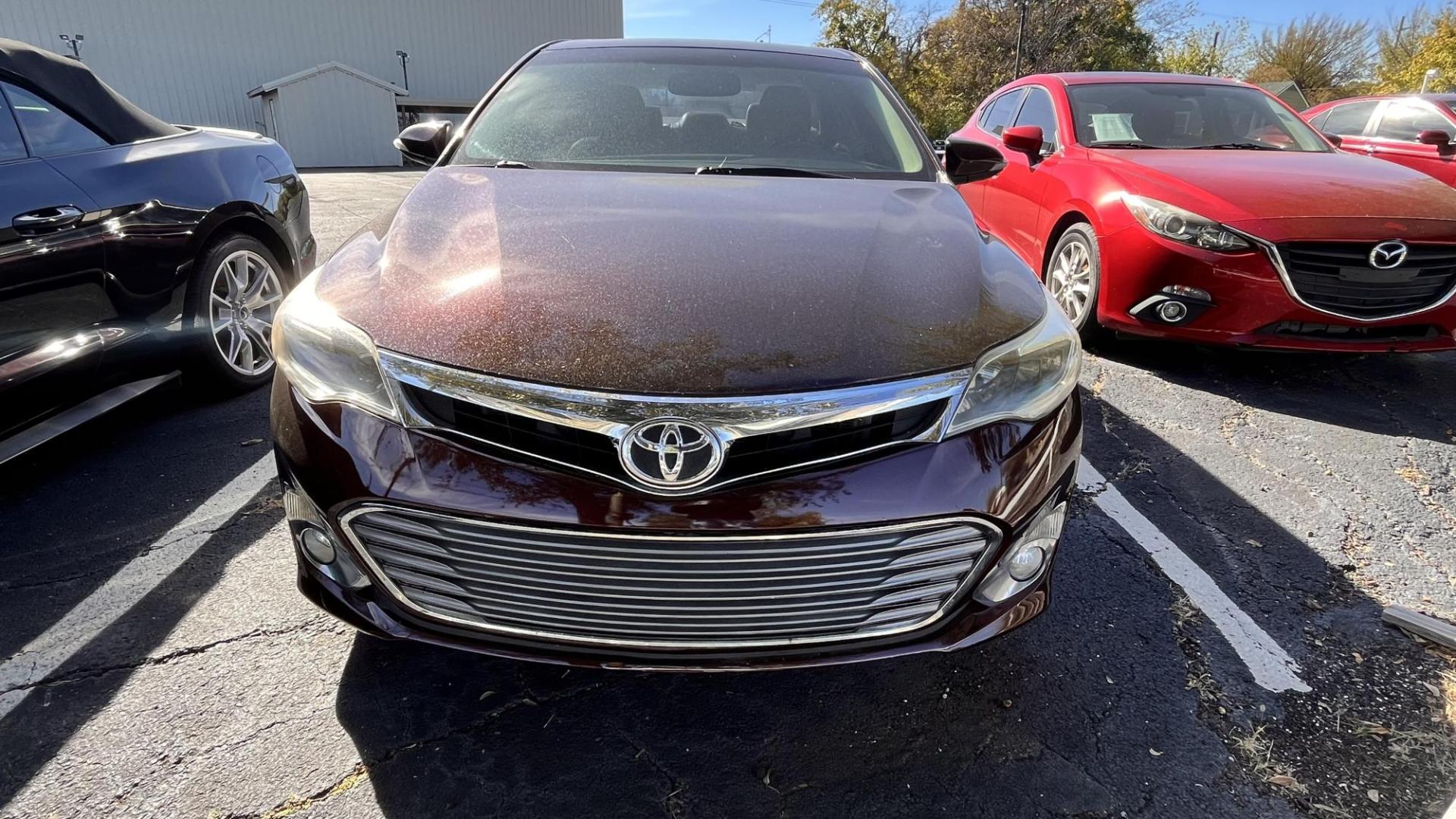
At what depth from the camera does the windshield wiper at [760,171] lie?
99.3 inches

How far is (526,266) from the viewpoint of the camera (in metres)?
1.78

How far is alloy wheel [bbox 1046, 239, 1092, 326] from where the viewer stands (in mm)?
4363

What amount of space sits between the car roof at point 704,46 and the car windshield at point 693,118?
6cm

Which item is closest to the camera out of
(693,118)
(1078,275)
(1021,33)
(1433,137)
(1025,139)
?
(693,118)

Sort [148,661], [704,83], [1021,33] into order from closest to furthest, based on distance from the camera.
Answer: [148,661] < [704,83] < [1021,33]

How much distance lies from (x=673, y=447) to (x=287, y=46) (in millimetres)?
34961

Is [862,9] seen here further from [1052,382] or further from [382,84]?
[1052,382]

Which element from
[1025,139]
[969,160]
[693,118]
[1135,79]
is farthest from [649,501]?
[1135,79]

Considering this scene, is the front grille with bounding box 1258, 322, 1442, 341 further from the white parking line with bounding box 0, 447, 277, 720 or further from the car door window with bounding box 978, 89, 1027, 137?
the white parking line with bounding box 0, 447, 277, 720

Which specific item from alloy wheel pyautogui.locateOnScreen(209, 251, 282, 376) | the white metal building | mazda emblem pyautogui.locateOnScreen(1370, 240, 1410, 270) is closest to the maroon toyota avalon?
alloy wheel pyautogui.locateOnScreen(209, 251, 282, 376)

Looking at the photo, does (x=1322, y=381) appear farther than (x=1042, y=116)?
No

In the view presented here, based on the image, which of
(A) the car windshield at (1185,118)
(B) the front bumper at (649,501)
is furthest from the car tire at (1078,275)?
(B) the front bumper at (649,501)

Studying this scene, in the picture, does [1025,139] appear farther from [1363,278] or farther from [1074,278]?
[1363,278]

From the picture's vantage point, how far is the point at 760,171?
8.38ft
